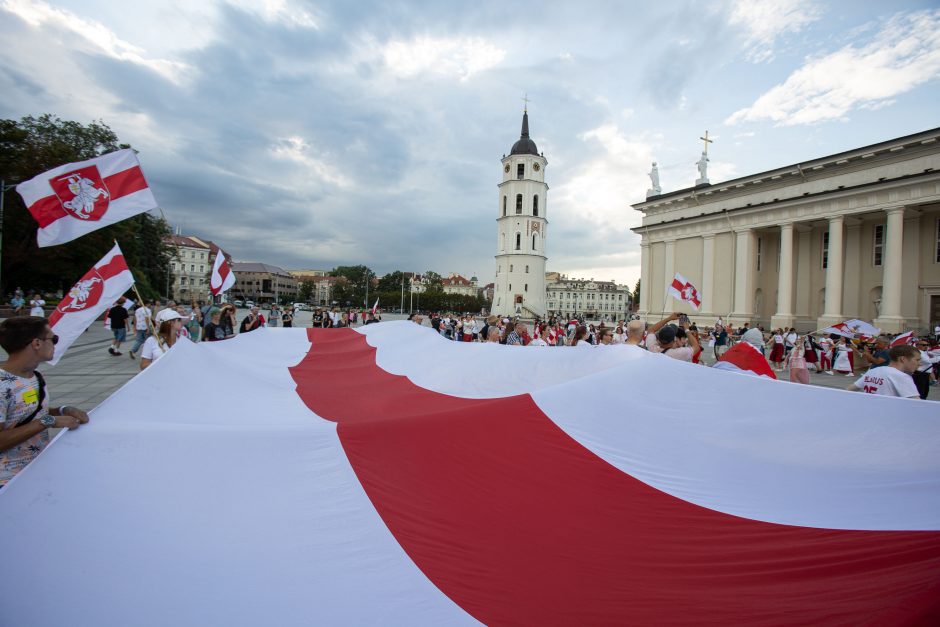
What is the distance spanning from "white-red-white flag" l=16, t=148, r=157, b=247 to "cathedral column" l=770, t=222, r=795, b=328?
3292cm

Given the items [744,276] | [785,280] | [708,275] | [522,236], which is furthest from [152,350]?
[522,236]

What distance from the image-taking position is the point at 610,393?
3016 mm

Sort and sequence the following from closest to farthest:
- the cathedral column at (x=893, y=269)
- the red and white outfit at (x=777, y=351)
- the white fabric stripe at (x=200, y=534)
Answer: the white fabric stripe at (x=200, y=534) < the red and white outfit at (x=777, y=351) < the cathedral column at (x=893, y=269)

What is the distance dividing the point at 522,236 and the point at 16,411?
2747 inches

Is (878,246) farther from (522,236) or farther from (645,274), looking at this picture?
(522,236)

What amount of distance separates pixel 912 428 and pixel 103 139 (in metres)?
42.1

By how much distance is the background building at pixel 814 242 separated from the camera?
78.6ft

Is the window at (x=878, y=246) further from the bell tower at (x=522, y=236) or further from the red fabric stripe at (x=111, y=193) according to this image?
the bell tower at (x=522, y=236)

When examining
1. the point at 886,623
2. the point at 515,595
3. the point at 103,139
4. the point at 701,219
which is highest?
the point at 103,139

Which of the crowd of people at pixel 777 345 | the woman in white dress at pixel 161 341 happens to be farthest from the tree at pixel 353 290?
the woman in white dress at pixel 161 341

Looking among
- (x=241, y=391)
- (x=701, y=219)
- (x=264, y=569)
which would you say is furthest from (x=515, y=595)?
(x=701, y=219)

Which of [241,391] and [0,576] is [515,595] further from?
[241,391]

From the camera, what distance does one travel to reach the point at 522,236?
70125mm

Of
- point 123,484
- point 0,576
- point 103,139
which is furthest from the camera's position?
point 103,139
